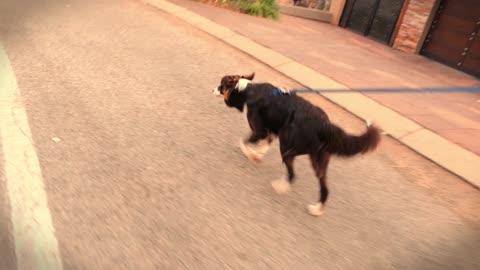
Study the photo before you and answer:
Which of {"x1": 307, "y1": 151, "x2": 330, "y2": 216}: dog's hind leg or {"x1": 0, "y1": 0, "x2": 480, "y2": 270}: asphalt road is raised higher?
{"x1": 307, "y1": 151, "x2": 330, "y2": 216}: dog's hind leg

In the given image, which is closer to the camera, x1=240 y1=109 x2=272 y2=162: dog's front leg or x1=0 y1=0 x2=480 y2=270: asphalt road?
x1=0 y1=0 x2=480 y2=270: asphalt road

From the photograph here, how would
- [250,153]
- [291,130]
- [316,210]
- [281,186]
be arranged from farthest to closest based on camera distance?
[250,153] → [281,186] → [316,210] → [291,130]

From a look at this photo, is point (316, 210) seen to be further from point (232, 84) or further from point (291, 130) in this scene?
point (232, 84)

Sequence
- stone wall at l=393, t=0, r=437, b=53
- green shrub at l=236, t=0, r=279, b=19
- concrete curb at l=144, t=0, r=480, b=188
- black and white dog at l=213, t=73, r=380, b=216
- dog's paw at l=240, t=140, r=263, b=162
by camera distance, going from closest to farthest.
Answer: black and white dog at l=213, t=73, r=380, b=216, dog's paw at l=240, t=140, r=263, b=162, concrete curb at l=144, t=0, r=480, b=188, stone wall at l=393, t=0, r=437, b=53, green shrub at l=236, t=0, r=279, b=19

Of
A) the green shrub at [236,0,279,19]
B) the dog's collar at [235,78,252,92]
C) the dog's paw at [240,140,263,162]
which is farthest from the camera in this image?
the green shrub at [236,0,279,19]

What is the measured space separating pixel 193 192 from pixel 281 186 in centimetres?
88

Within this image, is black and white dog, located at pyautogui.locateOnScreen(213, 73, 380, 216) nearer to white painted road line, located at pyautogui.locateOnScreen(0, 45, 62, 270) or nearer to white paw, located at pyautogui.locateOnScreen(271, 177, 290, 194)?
white paw, located at pyautogui.locateOnScreen(271, 177, 290, 194)

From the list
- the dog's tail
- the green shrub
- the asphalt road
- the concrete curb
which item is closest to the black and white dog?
the dog's tail

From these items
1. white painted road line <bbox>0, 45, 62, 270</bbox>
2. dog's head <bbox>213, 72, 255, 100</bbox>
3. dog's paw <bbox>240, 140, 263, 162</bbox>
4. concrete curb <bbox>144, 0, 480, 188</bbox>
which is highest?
dog's head <bbox>213, 72, 255, 100</bbox>

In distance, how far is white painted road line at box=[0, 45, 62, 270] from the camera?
7.98 ft

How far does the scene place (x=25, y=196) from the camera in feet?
9.47

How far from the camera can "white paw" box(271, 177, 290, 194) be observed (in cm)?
343

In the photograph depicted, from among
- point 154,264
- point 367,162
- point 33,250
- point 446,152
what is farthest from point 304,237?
point 446,152

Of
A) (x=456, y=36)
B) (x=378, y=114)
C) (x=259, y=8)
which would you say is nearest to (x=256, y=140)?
(x=378, y=114)
